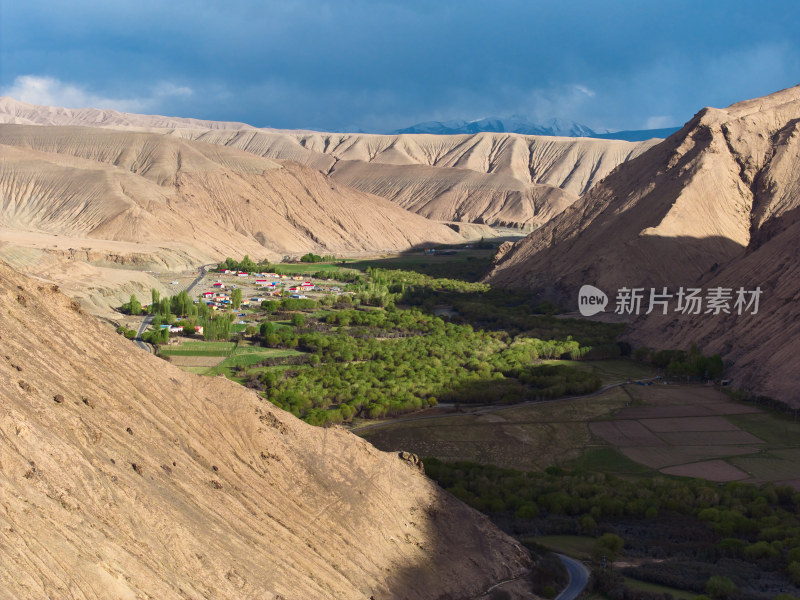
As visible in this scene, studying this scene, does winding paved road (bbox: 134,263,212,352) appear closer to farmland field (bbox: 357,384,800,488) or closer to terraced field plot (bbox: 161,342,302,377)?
terraced field plot (bbox: 161,342,302,377)

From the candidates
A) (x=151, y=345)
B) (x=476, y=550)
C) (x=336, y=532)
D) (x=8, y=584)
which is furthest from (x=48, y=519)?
(x=151, y=345)

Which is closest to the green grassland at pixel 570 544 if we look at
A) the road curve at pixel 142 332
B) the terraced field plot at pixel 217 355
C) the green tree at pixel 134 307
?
the terraced field plot at pixel 217 355

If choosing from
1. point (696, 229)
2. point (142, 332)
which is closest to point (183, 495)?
point (142, 332)

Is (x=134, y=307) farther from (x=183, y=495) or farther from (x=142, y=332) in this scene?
(x=183, y=495)

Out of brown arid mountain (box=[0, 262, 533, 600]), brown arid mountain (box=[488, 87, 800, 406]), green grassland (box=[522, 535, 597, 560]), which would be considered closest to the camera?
brown arid mountain (box=[0, 262, 533, 600])

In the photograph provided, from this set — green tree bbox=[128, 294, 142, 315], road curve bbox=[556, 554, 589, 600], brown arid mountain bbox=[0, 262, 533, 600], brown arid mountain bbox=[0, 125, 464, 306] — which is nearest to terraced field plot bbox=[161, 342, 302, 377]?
green tree bbox=[128, 294, 142, 315]

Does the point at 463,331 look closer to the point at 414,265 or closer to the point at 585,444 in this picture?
the point at 585,444
